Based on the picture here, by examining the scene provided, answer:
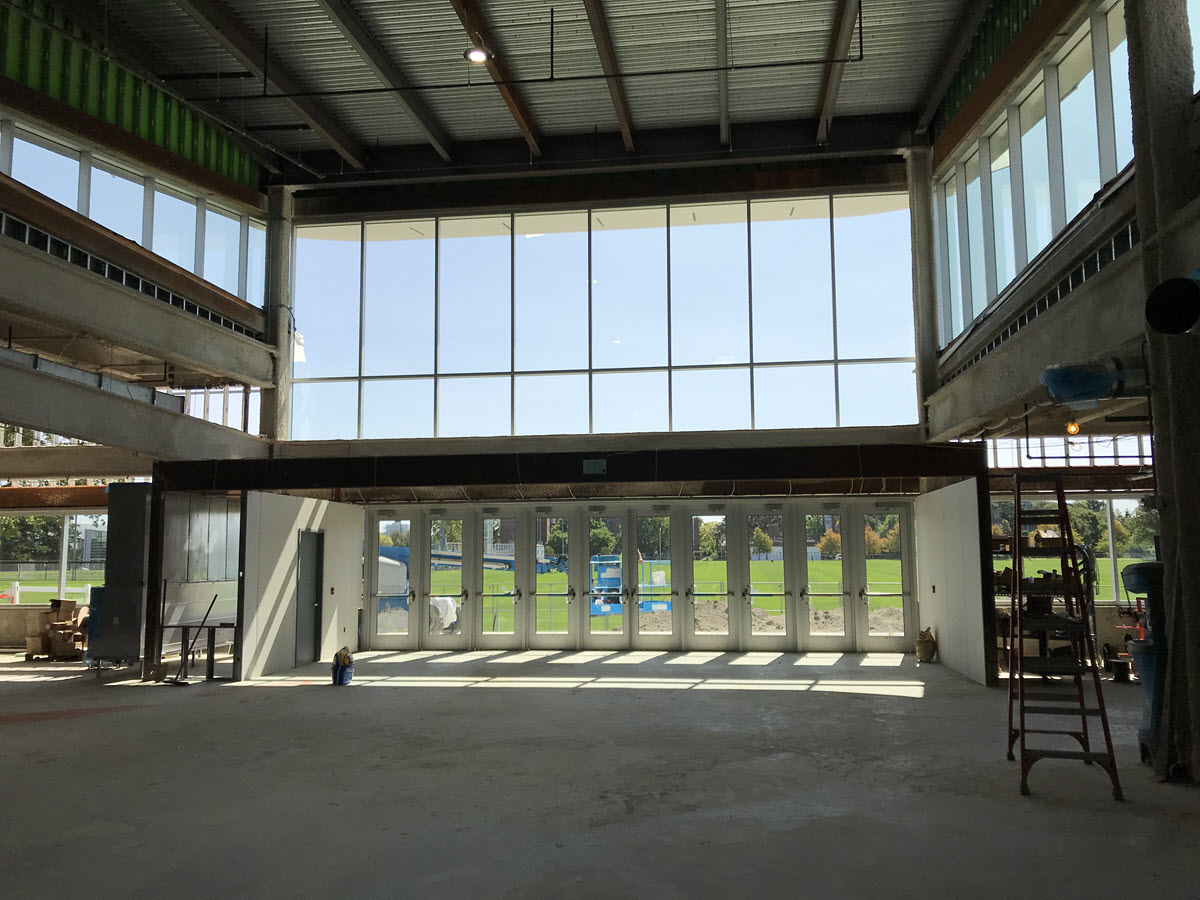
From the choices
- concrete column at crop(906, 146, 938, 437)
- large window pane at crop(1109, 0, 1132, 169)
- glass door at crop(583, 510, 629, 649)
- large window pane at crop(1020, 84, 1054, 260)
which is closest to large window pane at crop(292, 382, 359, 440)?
glass door at crop(583, 510, 629, 649)

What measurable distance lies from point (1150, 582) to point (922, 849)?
11.7 ft

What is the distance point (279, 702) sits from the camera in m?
10.5

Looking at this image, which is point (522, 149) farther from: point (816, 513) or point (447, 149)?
point (816, 513)

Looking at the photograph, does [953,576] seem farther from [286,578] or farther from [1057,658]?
[286,578]

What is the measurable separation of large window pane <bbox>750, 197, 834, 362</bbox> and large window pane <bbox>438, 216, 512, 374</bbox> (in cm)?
456

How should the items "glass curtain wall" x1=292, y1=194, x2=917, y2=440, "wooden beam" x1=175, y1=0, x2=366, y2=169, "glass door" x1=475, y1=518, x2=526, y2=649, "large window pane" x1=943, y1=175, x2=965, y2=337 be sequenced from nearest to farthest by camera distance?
"wooden beam" x1=175, y1=0, x2=366, y2=169
"large window pane" x1=943, y1=175, x2=965, y2=337
"glass curtain wall" x1=292, y1=194, x2=917, y2=440
"glass door" x1=475, y1=518, x2=526, y2=649

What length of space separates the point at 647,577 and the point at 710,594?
1157 mm

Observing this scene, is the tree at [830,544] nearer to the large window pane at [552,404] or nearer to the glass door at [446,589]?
the large window pane at [552,404]

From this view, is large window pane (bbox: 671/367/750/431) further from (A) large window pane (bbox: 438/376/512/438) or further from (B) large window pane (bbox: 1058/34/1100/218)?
(B) large window pane (bbox: 1058/34/1100/218)

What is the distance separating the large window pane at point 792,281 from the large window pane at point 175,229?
956 centimetres

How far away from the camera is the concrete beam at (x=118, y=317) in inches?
392

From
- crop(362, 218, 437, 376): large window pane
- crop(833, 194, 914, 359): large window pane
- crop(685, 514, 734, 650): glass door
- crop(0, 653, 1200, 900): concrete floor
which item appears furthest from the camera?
crop(362, 218, 437, 376): large window pane

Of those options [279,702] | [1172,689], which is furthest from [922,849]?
[279,702]

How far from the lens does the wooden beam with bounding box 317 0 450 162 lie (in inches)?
448
